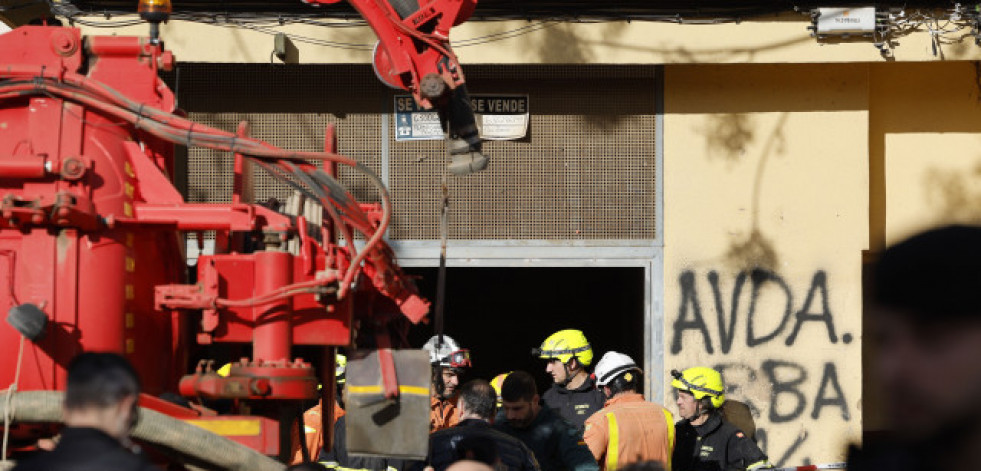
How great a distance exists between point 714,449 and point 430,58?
363 cm

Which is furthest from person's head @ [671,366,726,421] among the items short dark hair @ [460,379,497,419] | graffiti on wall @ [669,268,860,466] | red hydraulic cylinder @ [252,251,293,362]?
red hydraulic cylinder @ [252,251,293,362]

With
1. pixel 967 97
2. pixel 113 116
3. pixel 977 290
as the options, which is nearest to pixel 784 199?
pixel 967 97

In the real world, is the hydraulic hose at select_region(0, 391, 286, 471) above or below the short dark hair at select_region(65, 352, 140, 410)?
below

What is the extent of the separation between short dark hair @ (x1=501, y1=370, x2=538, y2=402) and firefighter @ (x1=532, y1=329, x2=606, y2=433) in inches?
84.1

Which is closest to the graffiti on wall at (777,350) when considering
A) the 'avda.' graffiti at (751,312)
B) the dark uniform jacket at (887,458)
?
the 'avda.' graffiti at (751,312)

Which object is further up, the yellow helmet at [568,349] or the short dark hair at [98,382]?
the short dark hair at [98,382]

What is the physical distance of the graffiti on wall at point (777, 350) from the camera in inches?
406

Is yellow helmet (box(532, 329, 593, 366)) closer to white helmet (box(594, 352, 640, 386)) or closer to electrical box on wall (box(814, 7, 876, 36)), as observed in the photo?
white helmet (box(594, 352, 640, 386))

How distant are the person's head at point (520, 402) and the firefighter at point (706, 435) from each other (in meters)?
1.30

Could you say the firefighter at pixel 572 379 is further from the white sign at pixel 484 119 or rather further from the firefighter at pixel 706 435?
the white sign at pixel 484 119

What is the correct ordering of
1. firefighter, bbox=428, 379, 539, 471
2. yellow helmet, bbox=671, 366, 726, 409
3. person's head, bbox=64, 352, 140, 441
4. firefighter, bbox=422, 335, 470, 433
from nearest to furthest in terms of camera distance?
person's head, bbox=64, 352, 140, 441 < firefighter, bbox=428, 379, 539, 471 < yellow helmet, bbox=671, 366, 726, 409 < firefighter, bbox=422, 335, 470, 433

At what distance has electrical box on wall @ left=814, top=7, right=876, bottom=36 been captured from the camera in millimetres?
9891

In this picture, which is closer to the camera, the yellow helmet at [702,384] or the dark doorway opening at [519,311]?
the yellow helmet at [702,384]

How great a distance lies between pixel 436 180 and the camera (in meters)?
10.5
